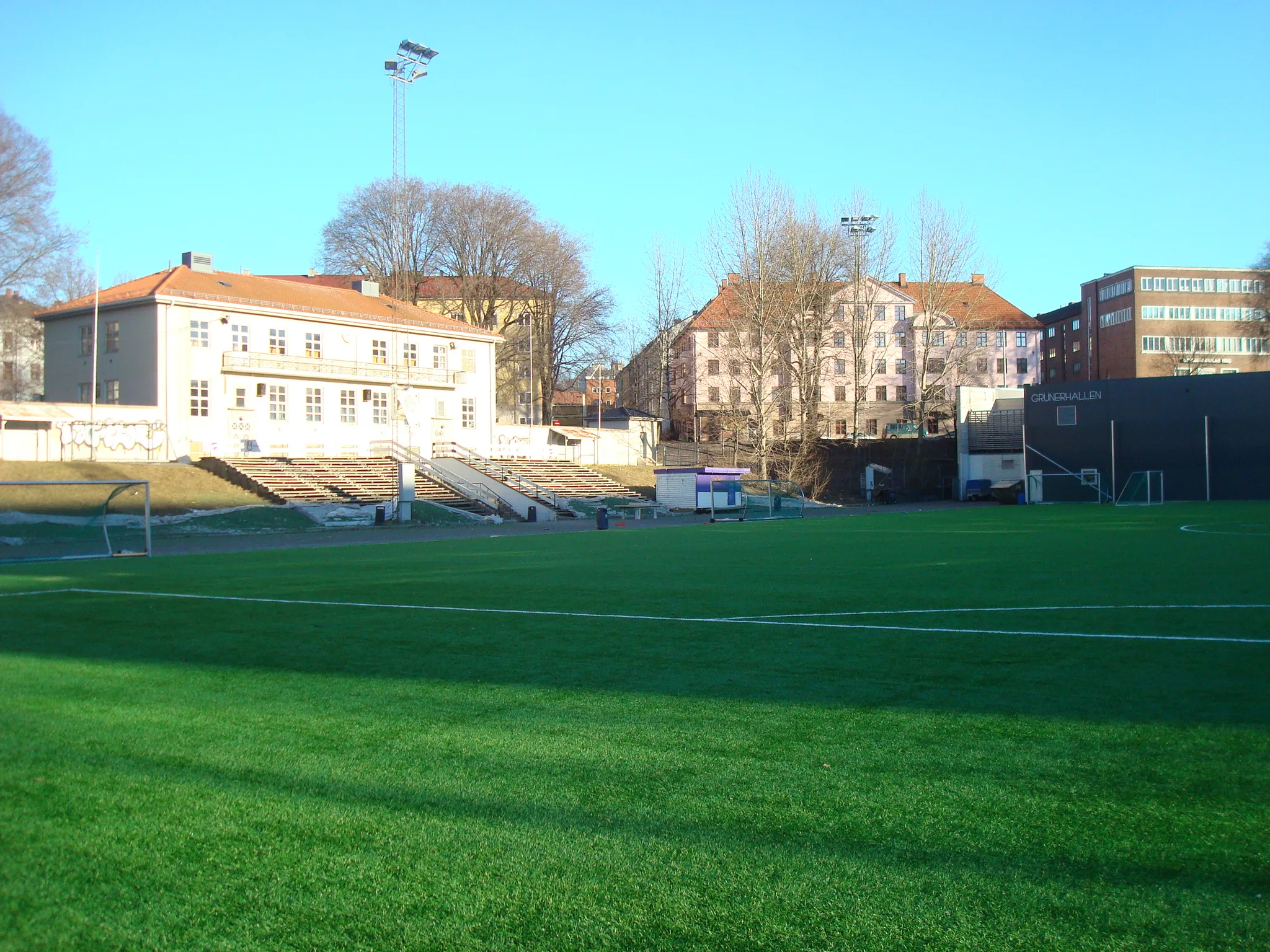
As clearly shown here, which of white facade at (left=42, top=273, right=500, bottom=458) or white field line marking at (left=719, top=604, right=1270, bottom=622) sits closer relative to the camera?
white field line marking at (left=719, top=604, right=1270, bottom=622)

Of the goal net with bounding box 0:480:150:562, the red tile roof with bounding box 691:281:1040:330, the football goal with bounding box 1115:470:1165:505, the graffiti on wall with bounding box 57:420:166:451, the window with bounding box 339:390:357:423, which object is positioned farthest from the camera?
the red tile roof with bounding box 691:281:1040:330

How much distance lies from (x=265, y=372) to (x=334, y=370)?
3.61m

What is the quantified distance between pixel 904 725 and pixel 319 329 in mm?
50246

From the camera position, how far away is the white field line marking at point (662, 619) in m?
7.77

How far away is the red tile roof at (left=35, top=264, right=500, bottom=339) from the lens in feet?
153

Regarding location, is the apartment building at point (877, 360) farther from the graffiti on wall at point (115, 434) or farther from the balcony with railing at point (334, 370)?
the graffiti on wall at point (115, 434)

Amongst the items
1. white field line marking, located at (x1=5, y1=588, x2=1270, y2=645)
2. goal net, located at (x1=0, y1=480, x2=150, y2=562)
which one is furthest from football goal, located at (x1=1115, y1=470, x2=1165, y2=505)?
white field line marking, located at (x1=5, y1=588, x2=1270, y2=645)

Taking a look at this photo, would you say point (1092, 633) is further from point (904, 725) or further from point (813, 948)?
point (813, 948)

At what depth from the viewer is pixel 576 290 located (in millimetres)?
69500

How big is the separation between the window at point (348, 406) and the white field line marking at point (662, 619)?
39.3 meters

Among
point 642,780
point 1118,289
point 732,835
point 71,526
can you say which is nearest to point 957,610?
point 642,780

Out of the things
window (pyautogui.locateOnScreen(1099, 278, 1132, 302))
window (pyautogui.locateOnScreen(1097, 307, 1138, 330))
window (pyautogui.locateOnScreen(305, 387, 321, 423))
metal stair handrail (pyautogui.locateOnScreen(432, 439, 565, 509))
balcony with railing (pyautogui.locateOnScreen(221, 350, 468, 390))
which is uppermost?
window (pyautogui.locateOnScreen(1099, 278, 1132, 302))

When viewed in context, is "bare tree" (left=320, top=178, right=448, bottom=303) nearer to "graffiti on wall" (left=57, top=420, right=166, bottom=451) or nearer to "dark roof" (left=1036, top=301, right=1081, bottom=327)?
"graffiti on wall" (left=57, top=420, right=166, bottom=451)

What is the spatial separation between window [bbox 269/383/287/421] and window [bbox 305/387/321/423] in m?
1.17
